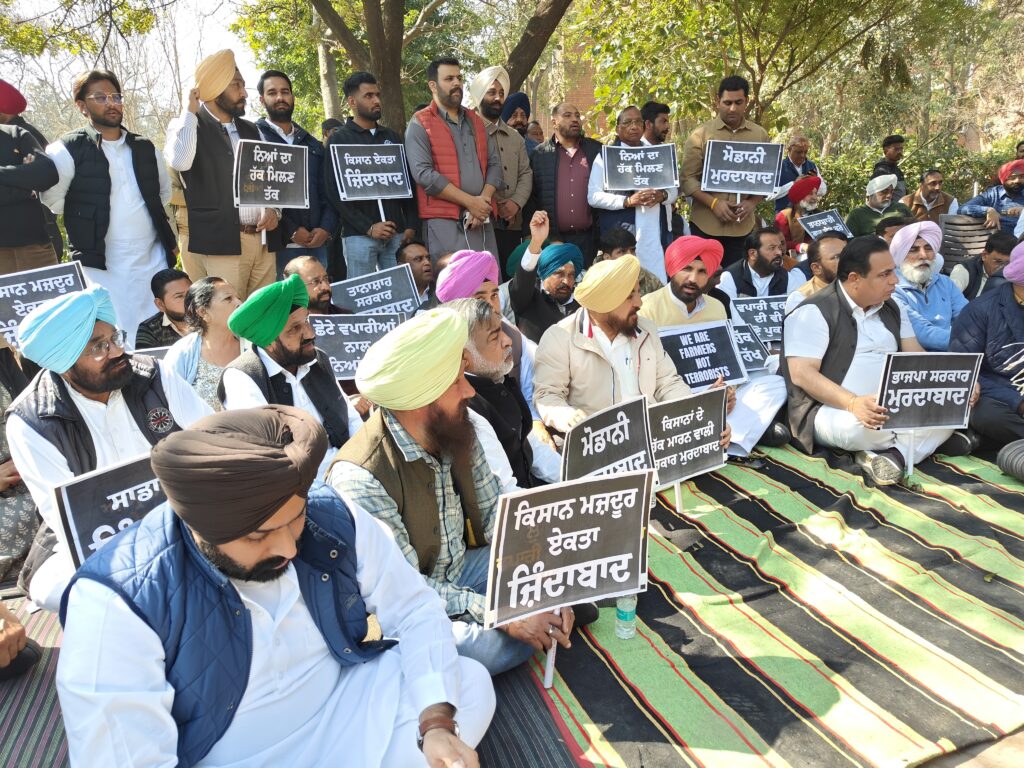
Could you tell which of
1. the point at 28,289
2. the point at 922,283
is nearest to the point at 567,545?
the point at 28,289

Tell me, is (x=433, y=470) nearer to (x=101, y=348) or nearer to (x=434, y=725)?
(x=434, y=725)

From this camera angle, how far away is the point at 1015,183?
34.4ft

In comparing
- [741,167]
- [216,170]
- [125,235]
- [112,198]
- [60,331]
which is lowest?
[60,331]

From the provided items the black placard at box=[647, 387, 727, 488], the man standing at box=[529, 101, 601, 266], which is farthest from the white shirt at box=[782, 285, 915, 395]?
the man standing at box=[529, 101, 601, 266]

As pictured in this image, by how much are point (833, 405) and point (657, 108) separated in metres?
4.52

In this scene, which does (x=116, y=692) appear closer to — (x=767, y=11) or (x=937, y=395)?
(x=937, y=395)

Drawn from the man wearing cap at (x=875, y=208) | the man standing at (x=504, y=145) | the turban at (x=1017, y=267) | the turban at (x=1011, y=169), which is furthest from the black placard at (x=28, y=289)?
the turban at (x=1011, y=169)

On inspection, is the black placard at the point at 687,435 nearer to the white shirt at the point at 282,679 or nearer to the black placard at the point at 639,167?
the white shirt at the point at 282,679

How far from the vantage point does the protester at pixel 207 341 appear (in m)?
4.25

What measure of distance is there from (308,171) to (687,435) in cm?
387

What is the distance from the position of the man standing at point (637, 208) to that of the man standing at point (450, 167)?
102 cm

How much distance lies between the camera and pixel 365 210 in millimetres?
6613

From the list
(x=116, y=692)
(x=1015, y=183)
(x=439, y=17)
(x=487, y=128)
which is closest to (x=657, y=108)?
→ (x=487, y=128)

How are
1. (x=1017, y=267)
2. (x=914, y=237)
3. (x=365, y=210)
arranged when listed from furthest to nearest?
(x=365, y=210), (x=914, y=237), (x=1017, y=267)
